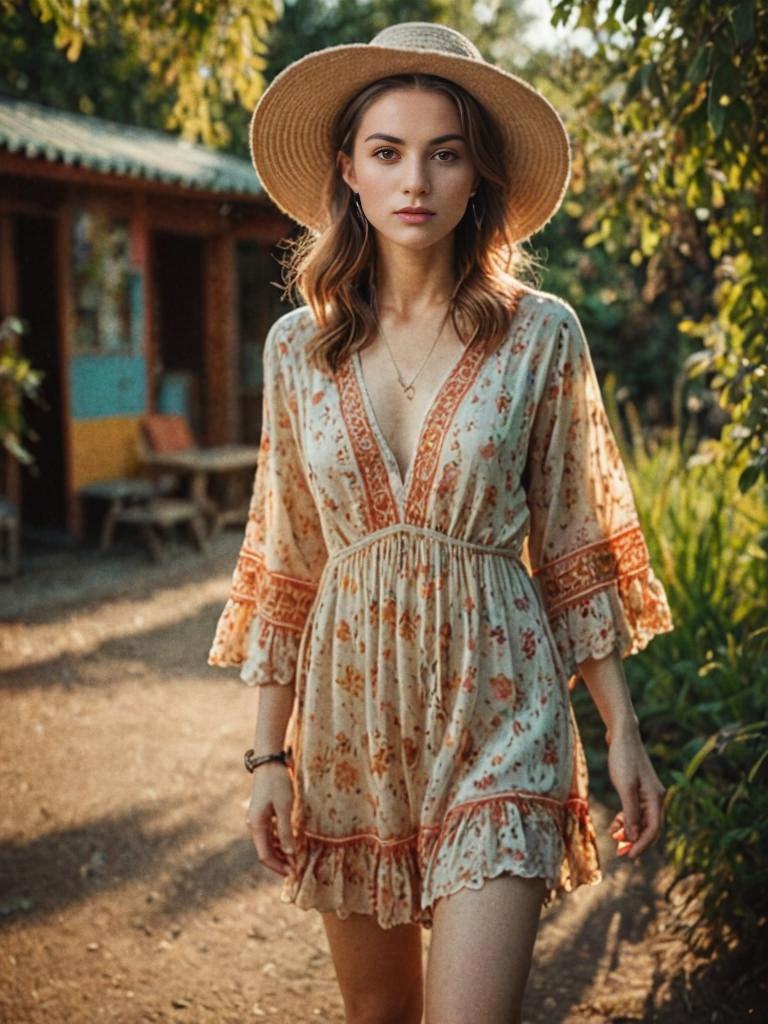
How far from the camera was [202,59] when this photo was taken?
407 centimetres

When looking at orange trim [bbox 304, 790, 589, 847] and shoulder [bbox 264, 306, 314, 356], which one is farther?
shoulder [bbox 264, 306, 314, 356]

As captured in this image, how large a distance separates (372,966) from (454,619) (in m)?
0.68

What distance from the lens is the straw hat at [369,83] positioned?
6.61 feet

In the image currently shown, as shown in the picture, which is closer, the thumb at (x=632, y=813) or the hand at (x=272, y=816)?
the thumb at (x=632, y=813)

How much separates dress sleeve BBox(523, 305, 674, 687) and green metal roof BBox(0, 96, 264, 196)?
591 cm

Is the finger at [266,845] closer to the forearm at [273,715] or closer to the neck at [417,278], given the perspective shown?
the forearm at [273,715]

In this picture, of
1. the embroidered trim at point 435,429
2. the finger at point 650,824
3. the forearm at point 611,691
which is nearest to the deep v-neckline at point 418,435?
the embroidered trim at point 435,429

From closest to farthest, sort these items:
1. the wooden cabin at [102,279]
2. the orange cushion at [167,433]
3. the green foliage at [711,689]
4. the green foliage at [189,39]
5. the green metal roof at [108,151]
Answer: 1. the green foliage at [711,689]
2. the green foliage at [189,39]
3. the green metal roof at [108,151]
4. the wooden cabin at [102,279]
5. the orange cushion at [167,433]

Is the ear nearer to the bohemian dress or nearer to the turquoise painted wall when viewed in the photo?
the bohemian dress

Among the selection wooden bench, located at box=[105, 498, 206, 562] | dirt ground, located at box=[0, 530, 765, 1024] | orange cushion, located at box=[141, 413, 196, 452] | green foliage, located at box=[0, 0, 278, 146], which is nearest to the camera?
dirt ground, located at box=[0, 530, 765, 1024]

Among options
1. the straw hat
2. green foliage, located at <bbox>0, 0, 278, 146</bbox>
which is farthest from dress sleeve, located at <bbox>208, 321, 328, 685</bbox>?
Result: green foliage, located at <bbox>0, 0, 278, 146</bbox>

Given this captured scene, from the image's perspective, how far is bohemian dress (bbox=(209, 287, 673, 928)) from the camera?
1917 mm

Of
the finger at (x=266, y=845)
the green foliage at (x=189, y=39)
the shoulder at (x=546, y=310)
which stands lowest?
the finger at (x=266, y=845)

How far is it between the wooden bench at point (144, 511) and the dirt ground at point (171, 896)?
2.61 metres
